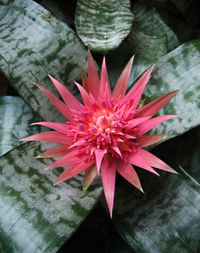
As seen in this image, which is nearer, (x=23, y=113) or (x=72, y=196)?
(x=72, y=196)

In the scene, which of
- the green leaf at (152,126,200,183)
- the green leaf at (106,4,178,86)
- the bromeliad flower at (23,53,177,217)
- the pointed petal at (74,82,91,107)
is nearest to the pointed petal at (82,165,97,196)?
the bromeliad flower at (23,53,177,217)

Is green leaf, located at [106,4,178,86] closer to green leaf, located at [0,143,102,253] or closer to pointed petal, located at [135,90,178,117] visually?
pointed petal, located at [135,90,178,117]

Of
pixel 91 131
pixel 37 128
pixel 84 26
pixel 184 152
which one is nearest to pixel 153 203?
pixel 184 152

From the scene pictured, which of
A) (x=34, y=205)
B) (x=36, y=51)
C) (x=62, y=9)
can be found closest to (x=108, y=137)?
(x=34, y=205)

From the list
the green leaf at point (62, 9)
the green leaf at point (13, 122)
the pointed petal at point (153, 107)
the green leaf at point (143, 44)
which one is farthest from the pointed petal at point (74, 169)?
the green leaf at point (62, 9)

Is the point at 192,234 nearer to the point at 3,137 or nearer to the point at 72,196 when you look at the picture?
the point at 72,196

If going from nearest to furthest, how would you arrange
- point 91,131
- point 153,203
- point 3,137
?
point 91,131 → point 153,203 → point 3,137

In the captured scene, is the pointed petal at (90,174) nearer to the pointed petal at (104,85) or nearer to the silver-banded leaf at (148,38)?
the pointed petal at (104,85)
